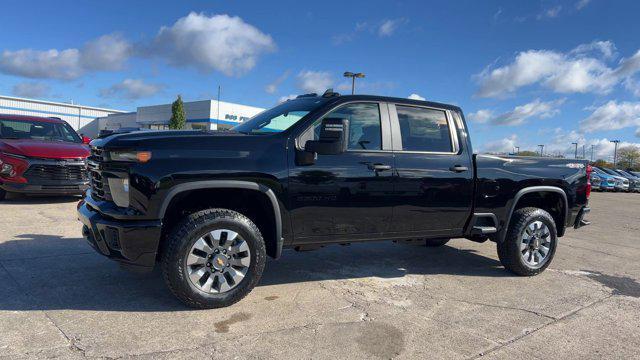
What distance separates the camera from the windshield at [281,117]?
4.41m

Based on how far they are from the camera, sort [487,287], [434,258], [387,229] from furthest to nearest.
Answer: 1. [434,258]
2. [487,287]
3. [387,229]

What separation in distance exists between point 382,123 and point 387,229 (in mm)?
1057

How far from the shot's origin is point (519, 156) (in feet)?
18.1

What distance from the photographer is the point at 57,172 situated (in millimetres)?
8422

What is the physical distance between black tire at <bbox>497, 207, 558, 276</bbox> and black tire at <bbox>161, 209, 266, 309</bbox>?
301 centimetres

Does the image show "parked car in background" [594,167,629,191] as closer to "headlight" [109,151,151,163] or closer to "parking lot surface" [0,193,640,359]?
"parking lot surface" [0,193,640,359]

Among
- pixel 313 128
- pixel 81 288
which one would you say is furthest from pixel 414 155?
pixel 81 288

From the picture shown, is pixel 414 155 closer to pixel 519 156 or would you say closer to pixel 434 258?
pixel 519 156

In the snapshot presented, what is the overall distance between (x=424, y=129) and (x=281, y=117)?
154 cm

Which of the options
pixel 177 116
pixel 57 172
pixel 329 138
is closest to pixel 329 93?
pixel 329 138

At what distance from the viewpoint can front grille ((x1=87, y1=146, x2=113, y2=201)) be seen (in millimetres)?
3854

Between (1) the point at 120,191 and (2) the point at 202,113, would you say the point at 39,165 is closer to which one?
(1) the point at 120,191

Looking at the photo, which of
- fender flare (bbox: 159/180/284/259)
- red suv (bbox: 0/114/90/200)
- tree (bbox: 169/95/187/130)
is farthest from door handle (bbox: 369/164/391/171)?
tree (bbox: 169/95/187/130)

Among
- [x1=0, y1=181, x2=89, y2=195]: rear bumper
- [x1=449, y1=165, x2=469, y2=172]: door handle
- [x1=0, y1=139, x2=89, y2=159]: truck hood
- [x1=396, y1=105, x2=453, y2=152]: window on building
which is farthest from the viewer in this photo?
[x1=0, y1=139, x2=89, y2=159]: truck hood
